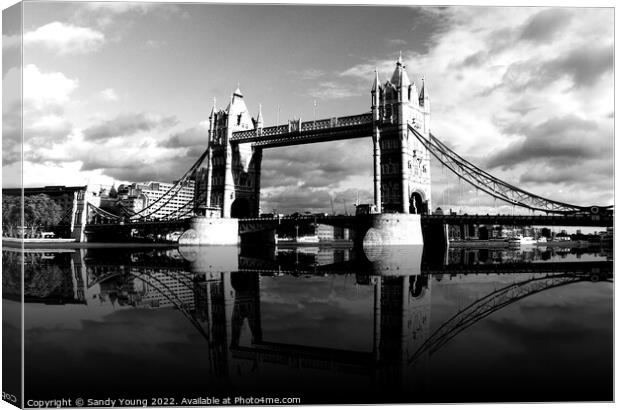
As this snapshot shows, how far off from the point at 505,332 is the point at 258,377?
650cm

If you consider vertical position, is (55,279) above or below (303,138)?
below

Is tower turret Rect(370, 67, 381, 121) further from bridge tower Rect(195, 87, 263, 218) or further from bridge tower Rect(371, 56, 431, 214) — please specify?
bridge tower Rect(195, 87, 263, 218)

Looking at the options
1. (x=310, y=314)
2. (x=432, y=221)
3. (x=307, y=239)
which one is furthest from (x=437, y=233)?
(x=307, y=239)

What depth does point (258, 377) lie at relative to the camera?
808 cm

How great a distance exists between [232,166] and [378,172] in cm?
2739

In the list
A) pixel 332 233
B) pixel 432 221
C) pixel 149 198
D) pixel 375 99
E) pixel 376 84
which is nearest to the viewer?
pixel 432 221

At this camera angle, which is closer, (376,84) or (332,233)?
(376,84)

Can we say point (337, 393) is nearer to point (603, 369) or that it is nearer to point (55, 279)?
point (603, 369)

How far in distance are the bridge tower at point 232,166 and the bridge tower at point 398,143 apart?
79.8 feet

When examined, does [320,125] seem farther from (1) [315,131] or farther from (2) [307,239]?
(2) [307,239]

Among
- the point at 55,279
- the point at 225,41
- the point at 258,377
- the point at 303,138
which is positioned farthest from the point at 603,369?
the point at 303,138

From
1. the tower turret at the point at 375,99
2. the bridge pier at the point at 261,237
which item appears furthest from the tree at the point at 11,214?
the bridge pier at the point at 261,237

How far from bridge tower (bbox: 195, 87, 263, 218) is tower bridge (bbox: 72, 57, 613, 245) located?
0.16 metres

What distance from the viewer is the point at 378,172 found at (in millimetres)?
62344
